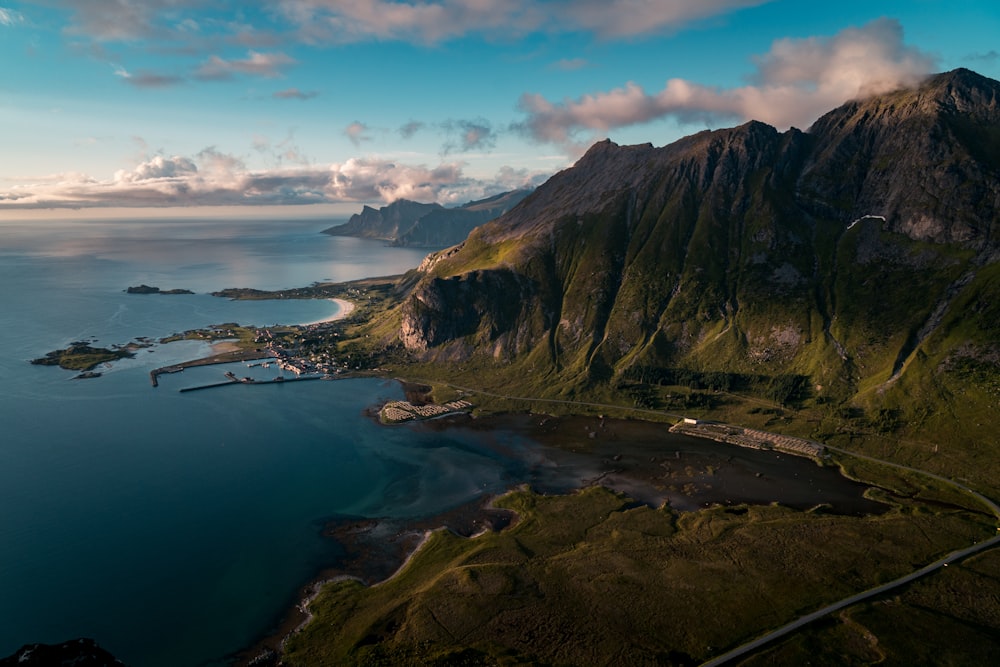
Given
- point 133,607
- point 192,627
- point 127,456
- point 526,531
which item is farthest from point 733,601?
point 127,456

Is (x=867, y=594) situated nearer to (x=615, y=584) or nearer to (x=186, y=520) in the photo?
(x=615, y=584)

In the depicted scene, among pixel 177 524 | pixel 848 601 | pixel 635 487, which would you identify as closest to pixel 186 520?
pixel 177 524

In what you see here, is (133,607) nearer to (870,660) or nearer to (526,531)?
(526,531)

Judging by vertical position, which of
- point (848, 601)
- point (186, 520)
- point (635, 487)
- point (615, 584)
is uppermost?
point (848, 601)

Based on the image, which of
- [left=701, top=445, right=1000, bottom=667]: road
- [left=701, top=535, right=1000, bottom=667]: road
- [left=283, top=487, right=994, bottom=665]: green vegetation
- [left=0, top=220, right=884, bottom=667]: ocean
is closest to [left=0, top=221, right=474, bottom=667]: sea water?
[left=0, top=220, right=884, bottom=667]: ocean

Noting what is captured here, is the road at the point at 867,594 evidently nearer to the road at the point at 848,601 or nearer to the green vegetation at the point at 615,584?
the road at the point at 848,601

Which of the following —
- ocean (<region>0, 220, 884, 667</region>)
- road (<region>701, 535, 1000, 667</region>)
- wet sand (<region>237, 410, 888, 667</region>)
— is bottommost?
ocean (<region>0, 220, 884, 667</region>)

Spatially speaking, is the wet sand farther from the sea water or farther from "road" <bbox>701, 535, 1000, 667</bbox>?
"road" <bbox>701, 535, 1000, 667</bbox>

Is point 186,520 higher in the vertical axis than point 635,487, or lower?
lower
